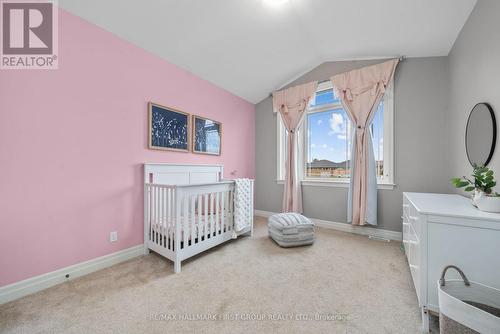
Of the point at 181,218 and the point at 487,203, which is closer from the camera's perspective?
the point at 487,203

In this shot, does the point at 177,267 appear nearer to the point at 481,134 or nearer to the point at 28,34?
the point at 28,34

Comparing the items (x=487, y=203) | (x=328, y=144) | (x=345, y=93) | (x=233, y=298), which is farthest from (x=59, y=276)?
(x=345, y=93)

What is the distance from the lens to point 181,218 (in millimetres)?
1961

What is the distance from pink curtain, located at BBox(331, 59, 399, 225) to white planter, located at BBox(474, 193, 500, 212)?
57.1 inches

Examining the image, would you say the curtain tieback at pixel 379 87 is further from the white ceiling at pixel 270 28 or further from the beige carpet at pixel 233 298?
the beige carpet at pixel 233 298

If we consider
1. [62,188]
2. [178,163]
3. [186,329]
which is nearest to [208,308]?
[186,329]

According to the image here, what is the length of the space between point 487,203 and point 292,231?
5.15ft

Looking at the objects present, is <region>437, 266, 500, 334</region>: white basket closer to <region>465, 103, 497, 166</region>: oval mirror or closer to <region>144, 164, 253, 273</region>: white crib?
<region>465, 103, 497, 166</region>: oval mirror

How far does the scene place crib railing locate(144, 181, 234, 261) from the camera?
6.05 ft

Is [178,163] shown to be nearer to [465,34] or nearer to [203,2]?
[203,2]

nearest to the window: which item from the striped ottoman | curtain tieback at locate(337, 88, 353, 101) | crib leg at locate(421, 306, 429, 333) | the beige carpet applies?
curtain tieback at locate(337, 88, 353, 101)

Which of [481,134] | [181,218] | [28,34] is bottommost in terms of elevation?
[181,218]

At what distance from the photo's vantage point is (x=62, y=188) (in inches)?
64.5

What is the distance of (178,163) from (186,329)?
177cm
